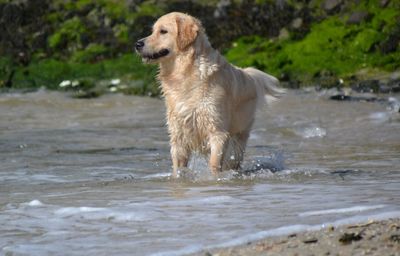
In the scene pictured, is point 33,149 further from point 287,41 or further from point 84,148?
point 287,41

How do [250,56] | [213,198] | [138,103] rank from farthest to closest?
[250,56], [138,103], [213,198]

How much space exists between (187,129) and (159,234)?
9.66ft

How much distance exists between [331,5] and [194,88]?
10.9 m

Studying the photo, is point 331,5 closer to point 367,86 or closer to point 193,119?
point 367,86

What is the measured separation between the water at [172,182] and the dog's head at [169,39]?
1124 millimetres

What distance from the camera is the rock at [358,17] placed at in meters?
19.6

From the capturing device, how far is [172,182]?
9648mm

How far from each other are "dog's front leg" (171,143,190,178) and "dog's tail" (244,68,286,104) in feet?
3.28

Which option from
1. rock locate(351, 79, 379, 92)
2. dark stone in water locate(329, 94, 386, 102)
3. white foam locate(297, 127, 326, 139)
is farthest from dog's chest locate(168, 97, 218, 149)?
rock locate(351, 79, 379, 92)

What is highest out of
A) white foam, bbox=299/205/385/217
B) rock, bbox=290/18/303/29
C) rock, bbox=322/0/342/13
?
white foam, bbox=299/205/385/217

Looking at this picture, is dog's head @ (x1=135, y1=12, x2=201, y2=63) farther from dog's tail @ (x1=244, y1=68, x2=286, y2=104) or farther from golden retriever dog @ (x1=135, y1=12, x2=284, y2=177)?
dog's tail @ (x1=244, y1=68, x2=286, y2=104)

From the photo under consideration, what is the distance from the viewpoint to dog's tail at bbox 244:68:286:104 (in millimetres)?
10570

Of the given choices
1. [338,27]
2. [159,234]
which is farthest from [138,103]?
[159,234]

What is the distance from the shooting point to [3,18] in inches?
862
